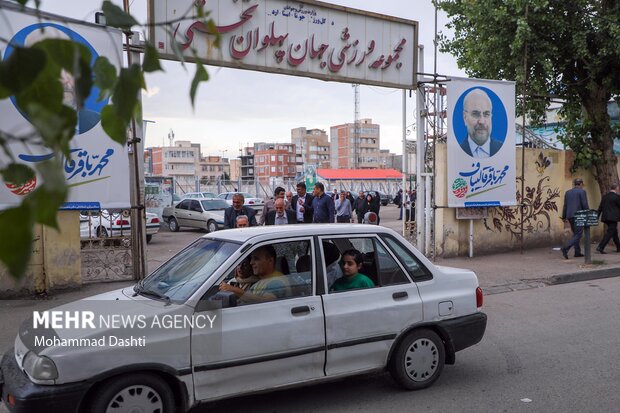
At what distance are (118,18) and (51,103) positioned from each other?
13.1 inches

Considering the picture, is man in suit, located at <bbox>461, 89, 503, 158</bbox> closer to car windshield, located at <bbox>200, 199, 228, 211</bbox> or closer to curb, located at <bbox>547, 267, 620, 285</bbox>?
curb, located at <bbox>547, 267, 620, 285</bbox>

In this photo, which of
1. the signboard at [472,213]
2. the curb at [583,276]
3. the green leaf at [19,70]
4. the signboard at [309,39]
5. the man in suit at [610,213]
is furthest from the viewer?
the man in suit at [610,213]

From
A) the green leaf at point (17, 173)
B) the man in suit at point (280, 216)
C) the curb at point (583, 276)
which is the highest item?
the green leaf at point (17, 173)

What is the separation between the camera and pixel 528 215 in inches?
570

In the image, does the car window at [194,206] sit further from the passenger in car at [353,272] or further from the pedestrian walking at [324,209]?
the passenger in car at [353,272]

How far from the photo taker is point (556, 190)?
14930 millimetres

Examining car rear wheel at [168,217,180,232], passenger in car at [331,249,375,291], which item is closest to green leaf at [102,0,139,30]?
passenger in car at [331,249,375,291]

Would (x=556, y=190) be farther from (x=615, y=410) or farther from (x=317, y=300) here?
(x=317, y=300)

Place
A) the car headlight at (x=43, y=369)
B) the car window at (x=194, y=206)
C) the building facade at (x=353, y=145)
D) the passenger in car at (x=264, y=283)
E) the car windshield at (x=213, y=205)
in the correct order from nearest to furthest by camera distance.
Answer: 1. the car headlight at (x=43, y=369)
2. the passenger in car at (x=264, y=283)
3. the car windshield at (x=213, y=205)
4. the car window at (x=194, y=206)
5. the building facade at (x=353, y=145)

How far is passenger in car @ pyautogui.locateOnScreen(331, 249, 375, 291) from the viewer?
15.7ft

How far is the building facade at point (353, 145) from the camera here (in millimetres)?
134500

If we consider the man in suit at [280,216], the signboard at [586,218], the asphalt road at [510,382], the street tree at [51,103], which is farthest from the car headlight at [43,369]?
the signboard at [586,218]

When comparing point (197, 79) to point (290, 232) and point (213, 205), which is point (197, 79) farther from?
point (213, 205)

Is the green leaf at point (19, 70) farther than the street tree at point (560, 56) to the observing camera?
No
